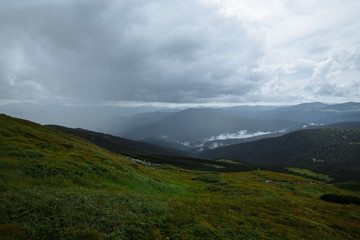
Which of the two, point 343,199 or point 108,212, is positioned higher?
point 108,212

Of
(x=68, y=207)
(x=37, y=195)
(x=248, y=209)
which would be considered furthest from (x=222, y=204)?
(x=37, y=195)

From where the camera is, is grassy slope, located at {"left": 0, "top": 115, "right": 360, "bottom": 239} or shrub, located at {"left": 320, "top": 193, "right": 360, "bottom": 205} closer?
grassy slope, located at {"left": 0, "top": 115, "right": 360, "bottom": 239}

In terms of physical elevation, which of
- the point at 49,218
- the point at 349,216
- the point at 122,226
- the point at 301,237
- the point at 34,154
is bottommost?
the point at 349,216

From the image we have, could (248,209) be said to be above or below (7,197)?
below

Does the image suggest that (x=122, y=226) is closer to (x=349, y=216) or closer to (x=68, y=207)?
(x=68, y=207)

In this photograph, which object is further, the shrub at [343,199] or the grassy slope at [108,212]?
the shrub at [343,199]

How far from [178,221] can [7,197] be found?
472 inches

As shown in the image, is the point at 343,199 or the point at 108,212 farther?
the point at 343,199

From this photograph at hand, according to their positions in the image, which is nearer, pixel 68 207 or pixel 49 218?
pixel 49 218

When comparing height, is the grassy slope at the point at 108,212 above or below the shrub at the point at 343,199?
above

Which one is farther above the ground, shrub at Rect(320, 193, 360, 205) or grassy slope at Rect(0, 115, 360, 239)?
grassy slope at Rect(0, 115, 360, 239)

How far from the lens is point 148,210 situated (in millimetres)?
15109

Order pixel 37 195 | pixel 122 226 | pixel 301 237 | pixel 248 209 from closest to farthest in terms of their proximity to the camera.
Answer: pixel 122 226 < pixel 37 195 < pixel 301 237 < pixel 248 209

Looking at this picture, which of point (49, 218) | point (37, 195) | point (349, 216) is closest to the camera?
point (49, 218)
